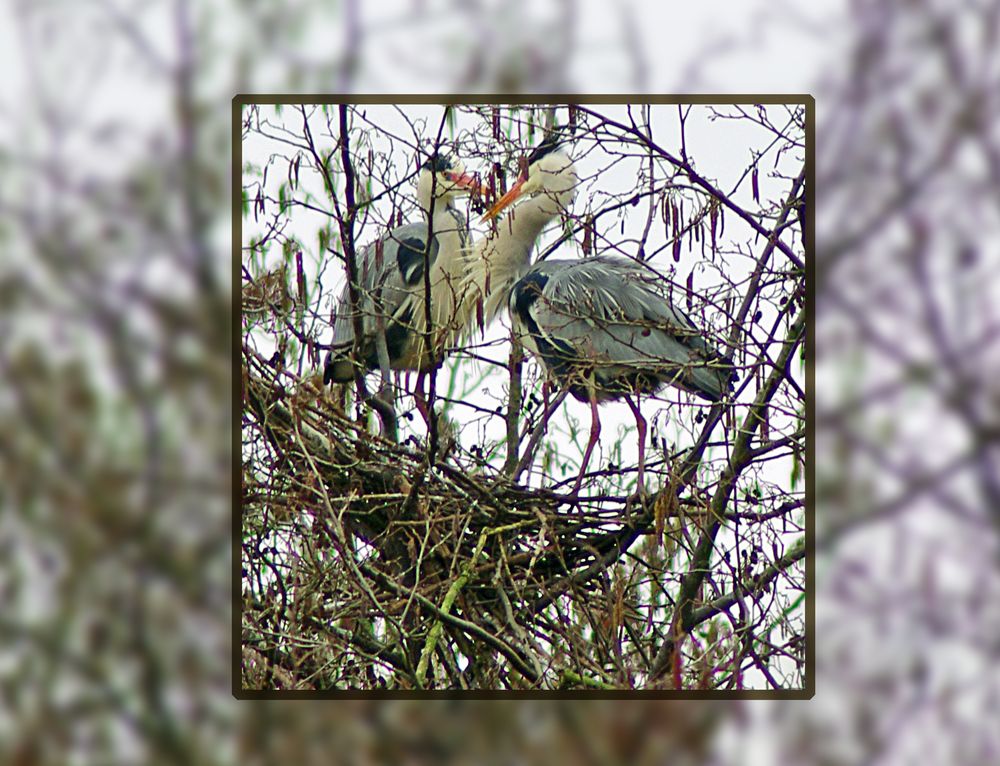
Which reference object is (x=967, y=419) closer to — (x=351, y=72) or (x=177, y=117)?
(x=351, y=72)

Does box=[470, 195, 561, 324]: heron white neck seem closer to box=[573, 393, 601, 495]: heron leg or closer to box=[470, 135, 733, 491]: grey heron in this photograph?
A: box=[470, 135, 733, 491]: grey heron

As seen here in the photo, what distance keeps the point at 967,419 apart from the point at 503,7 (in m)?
1.03

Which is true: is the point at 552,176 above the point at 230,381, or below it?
above

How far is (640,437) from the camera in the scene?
6.98 feet

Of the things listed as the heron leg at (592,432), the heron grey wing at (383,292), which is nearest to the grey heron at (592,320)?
the heron leg at (592,432)

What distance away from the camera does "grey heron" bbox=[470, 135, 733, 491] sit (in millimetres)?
2123

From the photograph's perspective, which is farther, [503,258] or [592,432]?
[503,258]

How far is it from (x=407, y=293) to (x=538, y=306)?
0.22m

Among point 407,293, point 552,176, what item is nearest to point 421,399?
point 407,293

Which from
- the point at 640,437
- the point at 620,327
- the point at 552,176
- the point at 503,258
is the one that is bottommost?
the point at 640,437

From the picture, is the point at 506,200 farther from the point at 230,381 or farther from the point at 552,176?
the point at 230,381

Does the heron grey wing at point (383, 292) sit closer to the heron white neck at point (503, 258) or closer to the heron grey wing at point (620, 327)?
the heron white neck at point (503, 258)

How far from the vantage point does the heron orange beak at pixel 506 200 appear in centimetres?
216

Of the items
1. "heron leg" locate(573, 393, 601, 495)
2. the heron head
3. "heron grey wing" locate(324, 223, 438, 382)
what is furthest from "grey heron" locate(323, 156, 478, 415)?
"heron leg" locate(573, 393, 601, 495)
